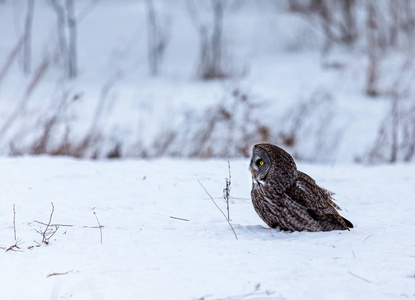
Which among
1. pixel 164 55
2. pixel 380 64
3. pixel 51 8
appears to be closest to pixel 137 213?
pixel 380 64

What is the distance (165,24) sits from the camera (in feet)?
52.9

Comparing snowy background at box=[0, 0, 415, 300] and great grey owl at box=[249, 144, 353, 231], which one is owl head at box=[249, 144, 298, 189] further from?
snowy background at box=[0, 0, 415, 300]

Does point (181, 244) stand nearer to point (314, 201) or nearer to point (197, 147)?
point (314, 201)

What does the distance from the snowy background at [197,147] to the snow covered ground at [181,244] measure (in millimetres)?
12

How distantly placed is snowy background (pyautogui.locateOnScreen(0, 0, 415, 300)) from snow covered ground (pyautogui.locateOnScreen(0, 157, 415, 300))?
0.01 meters

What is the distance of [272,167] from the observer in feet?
11.6

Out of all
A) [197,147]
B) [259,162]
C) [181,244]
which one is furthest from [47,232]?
[197,147]

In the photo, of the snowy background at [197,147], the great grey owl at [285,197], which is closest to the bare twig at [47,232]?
the snowy background at [197,147]

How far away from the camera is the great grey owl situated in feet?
11.6

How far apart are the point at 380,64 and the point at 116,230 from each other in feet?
30.8

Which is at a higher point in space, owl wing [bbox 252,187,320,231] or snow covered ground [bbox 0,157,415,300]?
owl wing [bbox 252,187,320,231]

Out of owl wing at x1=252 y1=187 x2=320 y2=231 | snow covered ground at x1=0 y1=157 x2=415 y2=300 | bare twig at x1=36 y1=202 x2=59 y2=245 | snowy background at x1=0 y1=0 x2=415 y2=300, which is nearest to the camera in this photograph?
snow covered ground at x1=0 y1=157 x2=415 y2=300

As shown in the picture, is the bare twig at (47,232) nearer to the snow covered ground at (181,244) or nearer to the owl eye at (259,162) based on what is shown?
the snow covered ground at (181,244)

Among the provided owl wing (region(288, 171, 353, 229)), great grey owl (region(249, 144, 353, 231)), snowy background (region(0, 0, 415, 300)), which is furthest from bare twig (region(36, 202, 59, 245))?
owl wing (region(288, 171, 353, 229))
